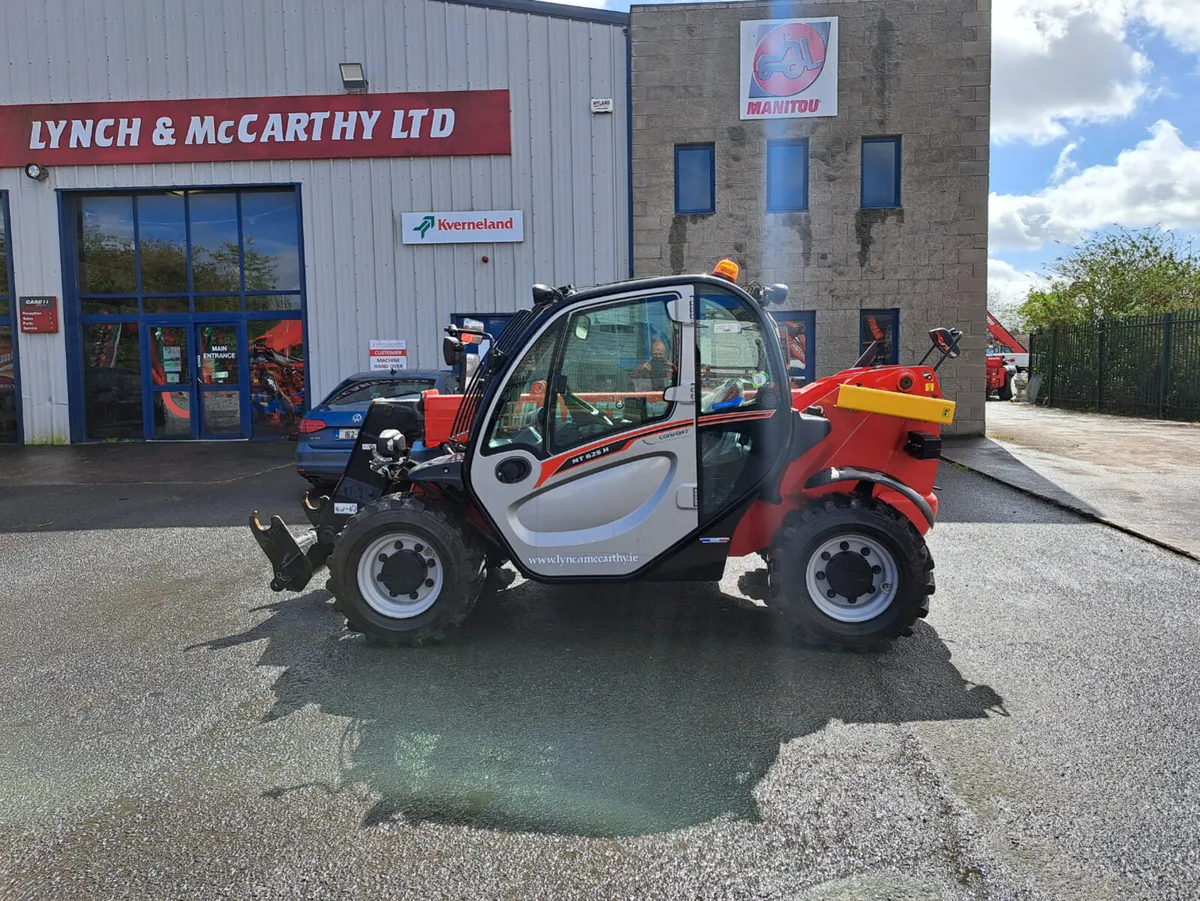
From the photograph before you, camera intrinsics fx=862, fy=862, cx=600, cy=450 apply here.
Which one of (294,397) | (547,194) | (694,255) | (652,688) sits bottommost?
(652,688)

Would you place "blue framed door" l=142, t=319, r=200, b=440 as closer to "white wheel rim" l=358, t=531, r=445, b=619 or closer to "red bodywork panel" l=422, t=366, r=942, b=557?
"red bodywork panel" l=422, t=366, r=942, b=557

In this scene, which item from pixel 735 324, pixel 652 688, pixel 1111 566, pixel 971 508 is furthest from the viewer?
pixel 971 508

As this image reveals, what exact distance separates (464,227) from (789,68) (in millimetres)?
6540

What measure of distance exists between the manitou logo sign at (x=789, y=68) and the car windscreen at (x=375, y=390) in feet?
29.4

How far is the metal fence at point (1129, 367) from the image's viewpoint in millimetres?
18781

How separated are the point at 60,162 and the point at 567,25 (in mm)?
9797

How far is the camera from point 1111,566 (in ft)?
22.1

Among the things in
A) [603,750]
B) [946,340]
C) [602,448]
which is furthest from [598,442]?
[946,340]

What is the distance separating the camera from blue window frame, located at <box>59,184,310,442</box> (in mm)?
16594

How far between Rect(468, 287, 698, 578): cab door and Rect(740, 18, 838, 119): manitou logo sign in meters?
12.5

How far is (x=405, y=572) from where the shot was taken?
15.9ft

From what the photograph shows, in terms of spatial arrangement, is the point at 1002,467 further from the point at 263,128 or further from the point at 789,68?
the point at 263,128

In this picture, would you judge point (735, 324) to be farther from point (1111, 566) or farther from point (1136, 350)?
point (1136, 350)

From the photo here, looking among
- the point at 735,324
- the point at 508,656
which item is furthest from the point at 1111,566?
the point at 508,656
